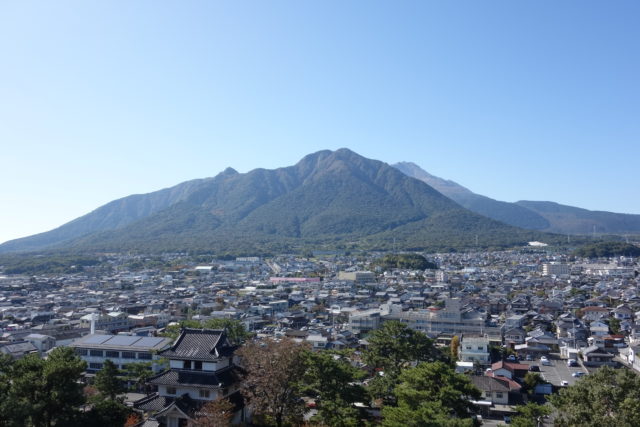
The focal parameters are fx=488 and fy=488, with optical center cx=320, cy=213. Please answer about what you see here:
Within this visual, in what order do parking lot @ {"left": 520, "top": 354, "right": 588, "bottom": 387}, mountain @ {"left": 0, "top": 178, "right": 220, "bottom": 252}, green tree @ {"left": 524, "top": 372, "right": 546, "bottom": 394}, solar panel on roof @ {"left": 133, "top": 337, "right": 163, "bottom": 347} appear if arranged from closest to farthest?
green tree @ {"left": 524, "top": 372, "right": 546, "bottom": 394} < parking lot @ {"left": 520, "top": 354, "right": 588, "bottom": 387} < solar panel on roof @ {"left": 133, "top": 337, "right": 163, "bottom": 347} < mountain @ {"left": 0, "top": 178, "right": 220, "bottom": 252}

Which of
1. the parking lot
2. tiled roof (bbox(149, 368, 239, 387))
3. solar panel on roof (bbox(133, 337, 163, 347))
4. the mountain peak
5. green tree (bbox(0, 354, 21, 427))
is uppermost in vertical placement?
the mountain peak

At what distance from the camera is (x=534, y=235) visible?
121 m

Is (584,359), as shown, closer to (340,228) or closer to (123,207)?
(340,228)

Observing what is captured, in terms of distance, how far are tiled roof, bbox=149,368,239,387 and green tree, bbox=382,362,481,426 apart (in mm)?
4073

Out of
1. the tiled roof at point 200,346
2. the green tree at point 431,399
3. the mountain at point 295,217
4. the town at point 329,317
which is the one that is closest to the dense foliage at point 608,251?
the town at point 329,317

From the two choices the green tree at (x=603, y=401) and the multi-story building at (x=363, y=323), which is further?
the multi-story building at (x=363, y=323)

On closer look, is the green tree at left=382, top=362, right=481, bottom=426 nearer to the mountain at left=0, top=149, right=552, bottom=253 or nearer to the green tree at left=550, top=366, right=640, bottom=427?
the green tree at left=550, top=366, right=640, bottom=427

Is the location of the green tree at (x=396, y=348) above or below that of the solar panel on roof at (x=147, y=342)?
above

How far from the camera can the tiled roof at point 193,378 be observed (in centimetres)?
1198

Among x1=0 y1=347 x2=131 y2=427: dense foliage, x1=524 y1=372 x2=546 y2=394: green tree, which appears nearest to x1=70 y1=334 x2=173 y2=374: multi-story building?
x1=0 y1=347 x2=131 y2=427: dense foliage

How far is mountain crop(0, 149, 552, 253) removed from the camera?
11075 cm

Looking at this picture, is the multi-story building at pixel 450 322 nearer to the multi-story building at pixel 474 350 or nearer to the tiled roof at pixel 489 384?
the multi-story building at pixel 474 350

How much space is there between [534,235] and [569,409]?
121332 millimetres

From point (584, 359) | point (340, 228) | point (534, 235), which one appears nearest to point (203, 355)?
point (584, 359)
